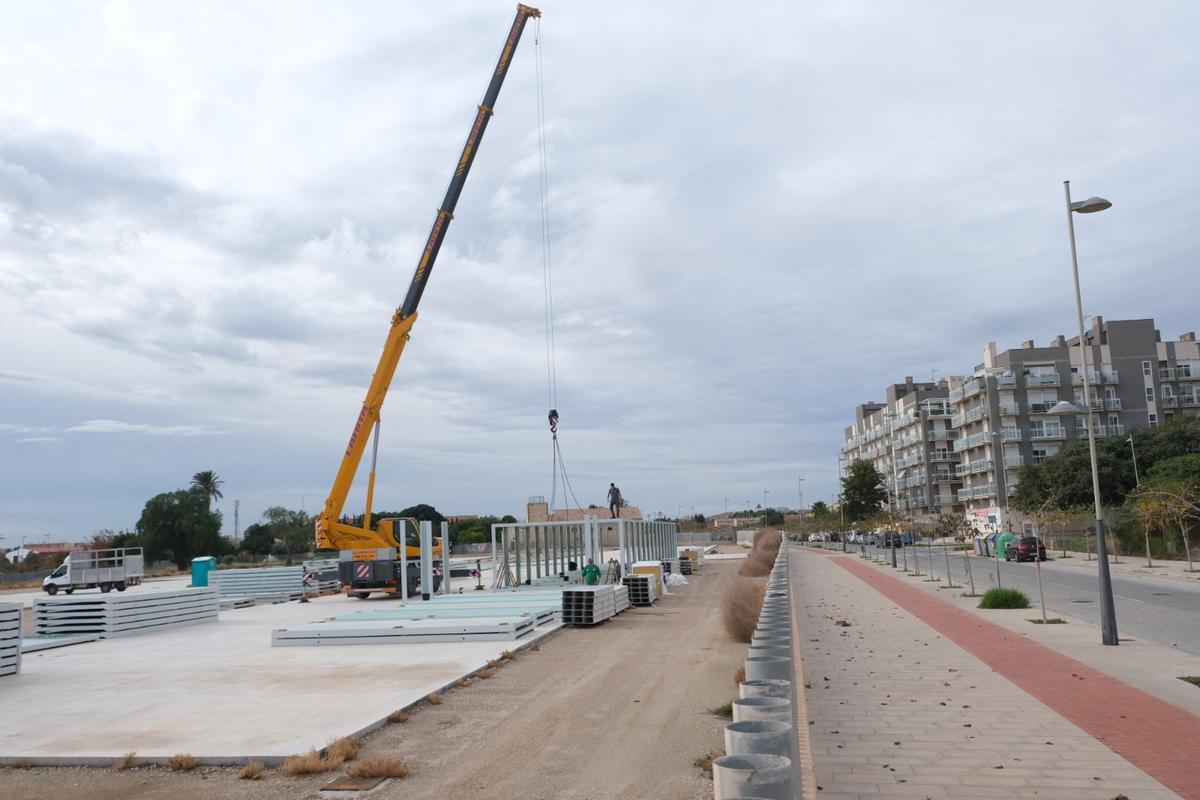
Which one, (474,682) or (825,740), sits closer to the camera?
(825,740)

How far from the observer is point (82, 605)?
20.8m

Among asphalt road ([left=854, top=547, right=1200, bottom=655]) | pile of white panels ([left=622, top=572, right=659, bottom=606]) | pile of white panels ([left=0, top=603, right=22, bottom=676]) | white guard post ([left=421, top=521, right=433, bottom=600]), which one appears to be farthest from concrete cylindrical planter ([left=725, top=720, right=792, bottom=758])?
white guard post ([left=421, top=521, right=433, bottom=600])

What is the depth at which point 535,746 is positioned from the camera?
8852 mm

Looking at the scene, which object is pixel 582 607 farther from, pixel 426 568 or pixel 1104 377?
pixel 1104 377

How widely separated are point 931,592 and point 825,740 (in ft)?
64.7

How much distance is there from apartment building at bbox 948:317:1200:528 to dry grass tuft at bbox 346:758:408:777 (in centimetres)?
8231

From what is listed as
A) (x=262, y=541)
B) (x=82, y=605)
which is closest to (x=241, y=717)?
(x=82, y=605)

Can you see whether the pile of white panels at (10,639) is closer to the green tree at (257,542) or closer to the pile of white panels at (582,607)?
the pile of white panels at (582,607)

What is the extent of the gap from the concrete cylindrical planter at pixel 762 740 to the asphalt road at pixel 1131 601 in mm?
12082

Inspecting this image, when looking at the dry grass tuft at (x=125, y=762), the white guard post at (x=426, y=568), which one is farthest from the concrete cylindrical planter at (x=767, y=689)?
the white guard post at (x=426, y=568)

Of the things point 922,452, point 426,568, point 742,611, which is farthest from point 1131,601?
point 922,452

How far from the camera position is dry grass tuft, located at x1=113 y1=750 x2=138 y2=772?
8641 mm

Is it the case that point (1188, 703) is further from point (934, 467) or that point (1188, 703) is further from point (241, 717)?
point (934, 467)

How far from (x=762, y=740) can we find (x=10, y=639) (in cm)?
1503
